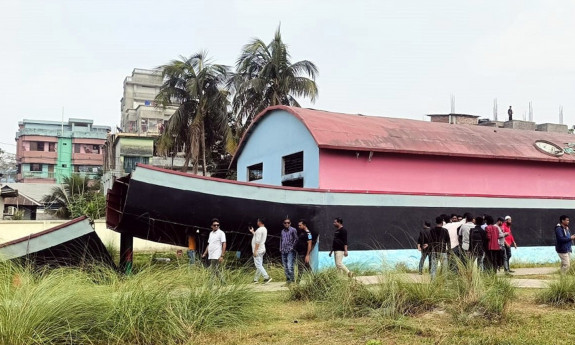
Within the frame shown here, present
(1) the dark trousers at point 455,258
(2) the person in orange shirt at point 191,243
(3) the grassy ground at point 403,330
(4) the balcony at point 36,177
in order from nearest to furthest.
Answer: (3) the grassy ground at point 403,330 → (1) the dark trousers at point 455,258 → (2) the person in orange shirt at point 191,243 → (4) the balcony at point 36,177

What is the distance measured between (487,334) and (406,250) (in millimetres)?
9835

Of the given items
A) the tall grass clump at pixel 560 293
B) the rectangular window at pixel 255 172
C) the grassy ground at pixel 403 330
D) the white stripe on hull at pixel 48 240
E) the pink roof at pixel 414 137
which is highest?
the pink roof at pixel 414 137

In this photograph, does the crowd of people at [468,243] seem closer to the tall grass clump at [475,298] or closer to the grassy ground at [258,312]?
the grassy ground at [258,312]

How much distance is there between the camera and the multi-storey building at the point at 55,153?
63750 millimetres

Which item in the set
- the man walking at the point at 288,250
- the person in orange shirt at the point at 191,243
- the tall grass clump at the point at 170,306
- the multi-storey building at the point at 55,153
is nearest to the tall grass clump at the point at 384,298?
the tall grass clump at the point at 170,306

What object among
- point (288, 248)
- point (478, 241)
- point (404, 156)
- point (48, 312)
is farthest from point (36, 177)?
point (48, 312)

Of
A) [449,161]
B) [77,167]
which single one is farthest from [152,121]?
[449,161]

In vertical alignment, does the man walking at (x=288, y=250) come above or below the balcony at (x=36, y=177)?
below

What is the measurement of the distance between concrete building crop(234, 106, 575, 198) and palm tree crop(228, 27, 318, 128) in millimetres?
9055

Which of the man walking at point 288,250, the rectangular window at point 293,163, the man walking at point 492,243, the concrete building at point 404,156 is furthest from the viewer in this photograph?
the rectangular window at point 293,163

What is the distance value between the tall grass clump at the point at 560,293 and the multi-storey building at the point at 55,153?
196ft

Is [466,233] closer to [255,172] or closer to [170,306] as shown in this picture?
[170,306]

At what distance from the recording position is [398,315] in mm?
7535

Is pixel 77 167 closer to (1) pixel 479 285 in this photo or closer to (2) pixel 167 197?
(2) pixel 167 197
